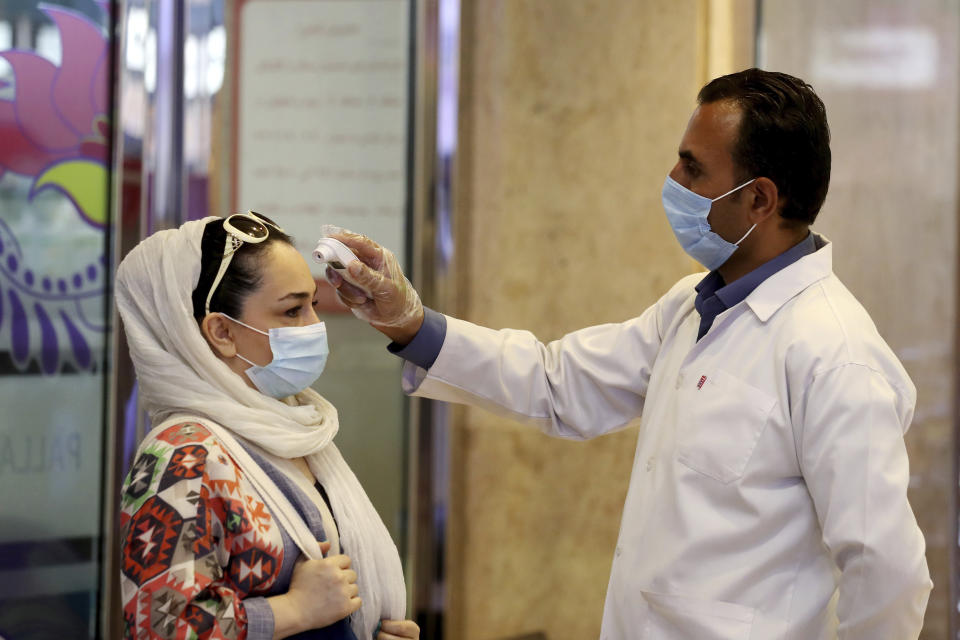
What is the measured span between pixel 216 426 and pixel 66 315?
1064 millimetres

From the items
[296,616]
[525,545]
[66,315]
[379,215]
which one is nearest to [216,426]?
[296,616]

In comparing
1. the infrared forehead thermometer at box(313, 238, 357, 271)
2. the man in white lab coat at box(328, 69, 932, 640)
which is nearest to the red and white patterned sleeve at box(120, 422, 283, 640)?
the infrared forehead thermometer at box(313, 238, 357, 271)

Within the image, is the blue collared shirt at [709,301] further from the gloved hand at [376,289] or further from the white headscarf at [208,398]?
the white headscarf at [208,398]

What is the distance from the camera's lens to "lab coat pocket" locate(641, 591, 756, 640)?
1707 millimetres

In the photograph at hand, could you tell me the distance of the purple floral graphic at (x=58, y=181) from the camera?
234 centimetres

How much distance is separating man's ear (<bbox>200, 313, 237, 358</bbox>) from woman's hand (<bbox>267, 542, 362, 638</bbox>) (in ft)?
1.24

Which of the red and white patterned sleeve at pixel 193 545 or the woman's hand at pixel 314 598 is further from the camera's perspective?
the woman's hand at pixel 314 598

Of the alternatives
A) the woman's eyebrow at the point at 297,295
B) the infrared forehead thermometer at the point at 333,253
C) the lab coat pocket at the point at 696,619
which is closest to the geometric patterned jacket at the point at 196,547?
the woman's eyebrow at the point at 297,295

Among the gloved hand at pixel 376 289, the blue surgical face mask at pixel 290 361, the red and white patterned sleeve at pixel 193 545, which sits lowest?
the red and white patterned sleeve at pixel 193 545

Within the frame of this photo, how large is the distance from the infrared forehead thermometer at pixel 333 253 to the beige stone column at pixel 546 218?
1279mm

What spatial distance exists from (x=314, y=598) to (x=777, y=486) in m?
0.83

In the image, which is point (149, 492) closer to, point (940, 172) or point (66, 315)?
point (66, 315)

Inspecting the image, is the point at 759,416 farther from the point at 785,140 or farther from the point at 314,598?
the point at 314,598

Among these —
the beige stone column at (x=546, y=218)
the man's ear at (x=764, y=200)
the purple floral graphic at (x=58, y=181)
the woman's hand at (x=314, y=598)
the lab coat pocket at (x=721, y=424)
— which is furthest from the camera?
the beige stone column at (x=546, y=218)
